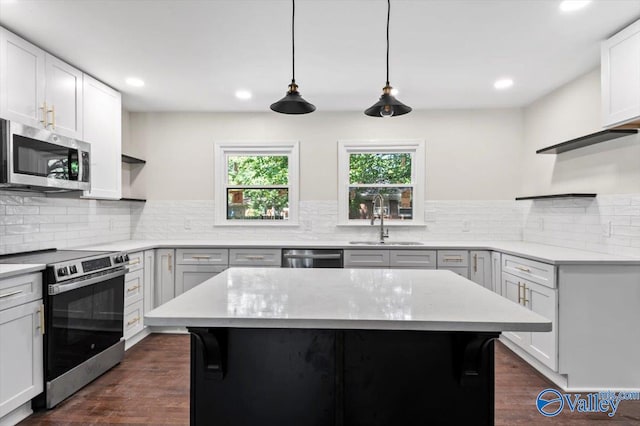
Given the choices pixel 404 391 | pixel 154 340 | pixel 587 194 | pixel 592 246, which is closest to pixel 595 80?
pixel 587 194

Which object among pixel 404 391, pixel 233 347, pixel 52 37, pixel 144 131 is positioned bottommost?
pixel 404 391

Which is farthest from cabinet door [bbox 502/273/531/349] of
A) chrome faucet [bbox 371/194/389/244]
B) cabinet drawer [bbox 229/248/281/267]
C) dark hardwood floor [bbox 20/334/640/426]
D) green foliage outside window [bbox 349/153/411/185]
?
cabinet drawer [bbox 229/248/281/267]

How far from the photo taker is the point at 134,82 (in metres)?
3.41

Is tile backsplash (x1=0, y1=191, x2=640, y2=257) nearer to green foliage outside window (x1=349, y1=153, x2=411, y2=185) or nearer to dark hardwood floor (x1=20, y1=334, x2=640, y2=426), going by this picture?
green foliage outside window (x1=349, y1=153, x2=411, y2=185)

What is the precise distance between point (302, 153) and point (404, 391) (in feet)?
10.6

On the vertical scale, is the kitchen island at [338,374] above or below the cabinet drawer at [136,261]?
below

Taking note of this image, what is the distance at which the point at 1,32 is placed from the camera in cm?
235

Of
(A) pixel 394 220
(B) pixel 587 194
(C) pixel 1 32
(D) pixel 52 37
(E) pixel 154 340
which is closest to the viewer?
(C) pixel 1 32

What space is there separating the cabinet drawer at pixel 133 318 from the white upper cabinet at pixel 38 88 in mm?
1609

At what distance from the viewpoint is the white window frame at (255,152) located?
4305 millimetres

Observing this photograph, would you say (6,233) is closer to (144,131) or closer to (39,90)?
(39,90)

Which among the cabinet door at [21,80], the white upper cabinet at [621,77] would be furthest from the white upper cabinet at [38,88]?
the white upper cabinet at [621,77]

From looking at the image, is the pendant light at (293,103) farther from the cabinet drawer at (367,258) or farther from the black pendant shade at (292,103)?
the cabinet drawer at (367,258)

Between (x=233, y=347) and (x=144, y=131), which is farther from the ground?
(x=144, y=131)
